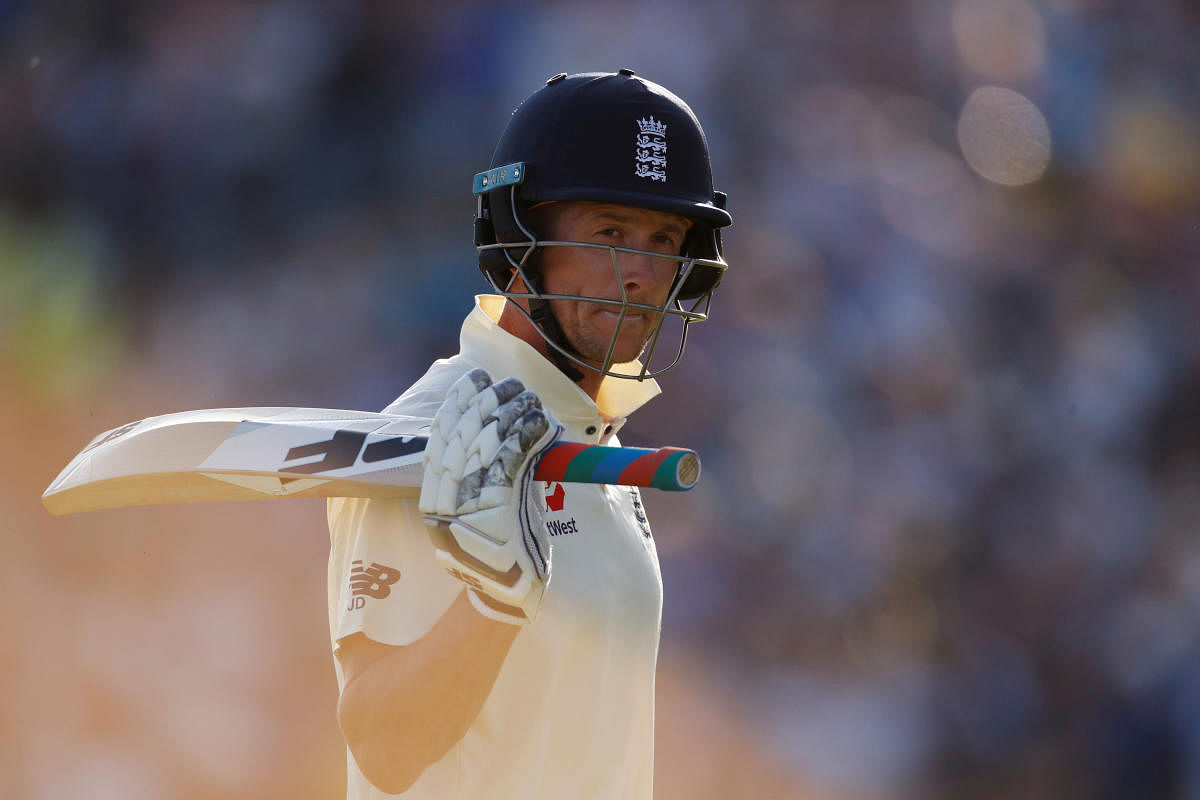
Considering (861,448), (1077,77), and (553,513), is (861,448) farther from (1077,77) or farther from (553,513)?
(553,513)

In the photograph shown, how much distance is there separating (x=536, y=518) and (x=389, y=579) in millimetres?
252

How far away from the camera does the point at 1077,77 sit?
412 cm

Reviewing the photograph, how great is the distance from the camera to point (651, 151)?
1.67 m

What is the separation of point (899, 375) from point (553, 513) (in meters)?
2.64

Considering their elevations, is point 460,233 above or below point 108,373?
above

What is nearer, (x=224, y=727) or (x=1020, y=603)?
(x=224, y=727)

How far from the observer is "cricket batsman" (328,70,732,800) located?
42.4 inches

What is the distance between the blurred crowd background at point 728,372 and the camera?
11.4 ft

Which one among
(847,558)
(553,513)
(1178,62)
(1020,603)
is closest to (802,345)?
(847,558)

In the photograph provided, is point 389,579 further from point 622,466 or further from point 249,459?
point 622,466

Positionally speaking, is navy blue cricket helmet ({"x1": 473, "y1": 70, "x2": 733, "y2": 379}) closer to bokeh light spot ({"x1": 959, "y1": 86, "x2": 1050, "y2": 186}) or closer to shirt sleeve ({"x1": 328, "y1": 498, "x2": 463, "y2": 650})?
shirt sleeve ({"x1": 328, "y1": 498, "x2": 463, "y2": 650})

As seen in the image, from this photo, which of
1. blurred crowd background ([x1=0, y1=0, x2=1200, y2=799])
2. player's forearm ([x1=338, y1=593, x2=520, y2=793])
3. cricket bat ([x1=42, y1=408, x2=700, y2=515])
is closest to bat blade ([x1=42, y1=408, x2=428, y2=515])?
cricket bat ([x1=42, y1=408, x2=700, y2=515])

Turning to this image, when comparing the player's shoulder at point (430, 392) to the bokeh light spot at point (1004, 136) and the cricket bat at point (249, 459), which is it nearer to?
the cricket bat at point (249, 459)

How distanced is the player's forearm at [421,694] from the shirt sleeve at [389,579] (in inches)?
1.2
